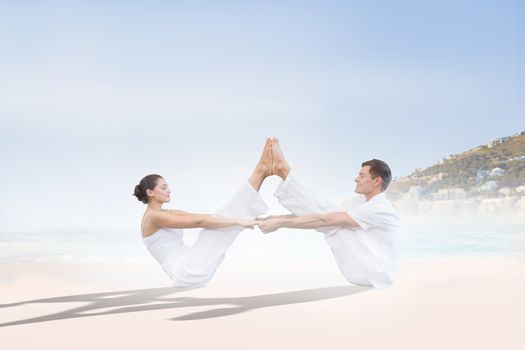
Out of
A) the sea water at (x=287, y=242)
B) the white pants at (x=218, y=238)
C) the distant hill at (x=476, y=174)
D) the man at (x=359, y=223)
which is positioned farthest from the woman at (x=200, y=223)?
the distant hill at (x=476, y=174)

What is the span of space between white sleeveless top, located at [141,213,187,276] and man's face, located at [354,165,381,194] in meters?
1.37

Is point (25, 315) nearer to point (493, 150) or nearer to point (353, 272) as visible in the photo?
point (353, 272)

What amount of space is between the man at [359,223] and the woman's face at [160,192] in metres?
0.72

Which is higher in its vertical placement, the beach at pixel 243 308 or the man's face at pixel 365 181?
the man's face at pixel 365 181

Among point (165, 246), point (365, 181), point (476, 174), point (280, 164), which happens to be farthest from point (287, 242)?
point (365, 181)

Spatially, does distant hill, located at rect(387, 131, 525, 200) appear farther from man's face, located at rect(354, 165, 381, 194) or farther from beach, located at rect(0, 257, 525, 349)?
man's face, located at rect(354, 165, 381, 194)

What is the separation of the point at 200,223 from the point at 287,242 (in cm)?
645

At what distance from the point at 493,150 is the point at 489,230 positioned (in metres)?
2.08

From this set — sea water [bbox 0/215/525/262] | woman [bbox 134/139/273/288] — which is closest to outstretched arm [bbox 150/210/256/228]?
woman [bbox 134/139/273/288]

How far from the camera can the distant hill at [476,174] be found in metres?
12.7

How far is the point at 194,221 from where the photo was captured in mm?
4574

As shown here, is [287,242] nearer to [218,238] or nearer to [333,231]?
[218,238]

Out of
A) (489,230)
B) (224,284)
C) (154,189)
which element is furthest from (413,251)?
(154,189)

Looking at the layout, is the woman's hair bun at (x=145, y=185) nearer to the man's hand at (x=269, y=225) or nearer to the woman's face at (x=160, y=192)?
the woman's face at (x=160, y=192)
